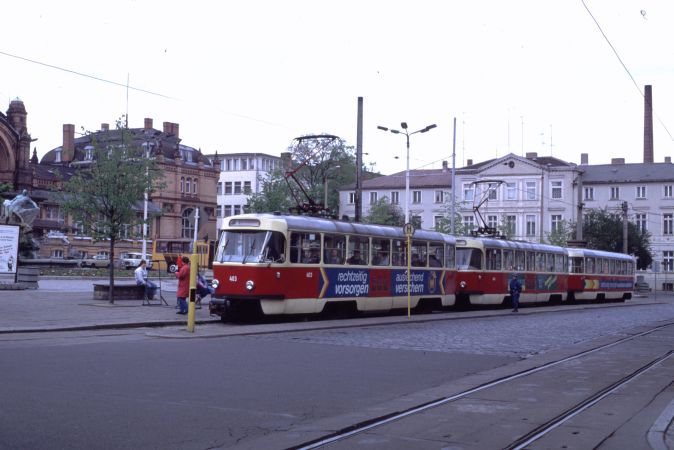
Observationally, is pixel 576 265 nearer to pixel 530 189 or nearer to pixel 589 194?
pixel 530 189

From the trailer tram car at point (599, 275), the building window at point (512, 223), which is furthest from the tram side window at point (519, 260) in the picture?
the building window at point (512, 223)

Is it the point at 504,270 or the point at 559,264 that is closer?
the point at 504,270

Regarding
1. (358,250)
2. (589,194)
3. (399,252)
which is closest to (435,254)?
(399,252)

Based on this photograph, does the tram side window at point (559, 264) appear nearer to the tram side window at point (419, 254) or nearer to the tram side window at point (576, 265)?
the tram side window at point (576, 265)

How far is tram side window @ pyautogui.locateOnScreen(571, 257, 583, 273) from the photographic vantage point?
47.1m

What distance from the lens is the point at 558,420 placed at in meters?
9.72

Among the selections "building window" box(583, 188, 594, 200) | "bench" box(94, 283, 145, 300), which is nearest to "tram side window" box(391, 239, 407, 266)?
"bench" box(94, 283, 145, 300)

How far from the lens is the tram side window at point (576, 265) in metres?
47.1

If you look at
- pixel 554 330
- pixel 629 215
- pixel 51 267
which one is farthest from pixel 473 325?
pixel 629 215

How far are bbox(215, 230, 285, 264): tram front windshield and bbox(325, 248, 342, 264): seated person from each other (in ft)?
7.22

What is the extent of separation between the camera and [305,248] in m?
24.4

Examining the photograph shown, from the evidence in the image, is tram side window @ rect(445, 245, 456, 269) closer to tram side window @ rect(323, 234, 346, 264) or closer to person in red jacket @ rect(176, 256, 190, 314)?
tram side window @ rect(323, 234, 346, 264)

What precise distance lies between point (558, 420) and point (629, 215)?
78015 mm

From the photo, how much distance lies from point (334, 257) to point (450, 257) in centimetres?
865
